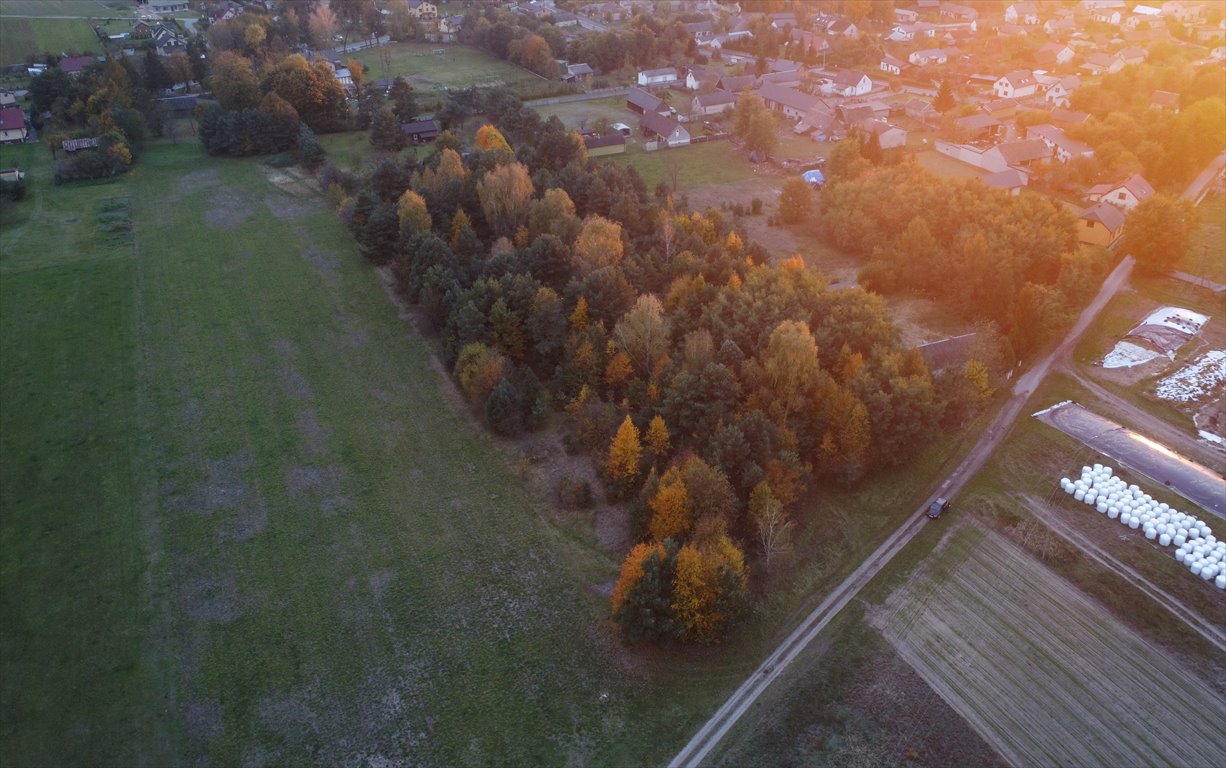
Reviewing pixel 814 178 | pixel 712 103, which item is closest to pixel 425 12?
pixel 712 103

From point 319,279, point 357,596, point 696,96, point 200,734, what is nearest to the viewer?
point 200,734

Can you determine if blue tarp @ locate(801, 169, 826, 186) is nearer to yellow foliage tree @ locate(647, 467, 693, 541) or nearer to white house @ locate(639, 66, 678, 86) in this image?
white house @ locate(639, 66, 678, 86)

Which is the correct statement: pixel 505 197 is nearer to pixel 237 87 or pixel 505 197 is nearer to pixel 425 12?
pixel 237 87

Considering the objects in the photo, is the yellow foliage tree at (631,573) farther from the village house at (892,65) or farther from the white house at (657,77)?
the village house at (892,65)

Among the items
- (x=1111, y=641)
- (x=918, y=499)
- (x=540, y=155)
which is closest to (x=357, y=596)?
(x=918, y=499)

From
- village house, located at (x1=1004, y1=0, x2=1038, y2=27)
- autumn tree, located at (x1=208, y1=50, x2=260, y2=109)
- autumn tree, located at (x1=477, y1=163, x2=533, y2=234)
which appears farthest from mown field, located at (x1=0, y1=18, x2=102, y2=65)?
village house, located at (x1=1004, y1=0, x2=1038, y2=27)

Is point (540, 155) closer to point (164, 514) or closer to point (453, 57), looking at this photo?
point (164, 514)
